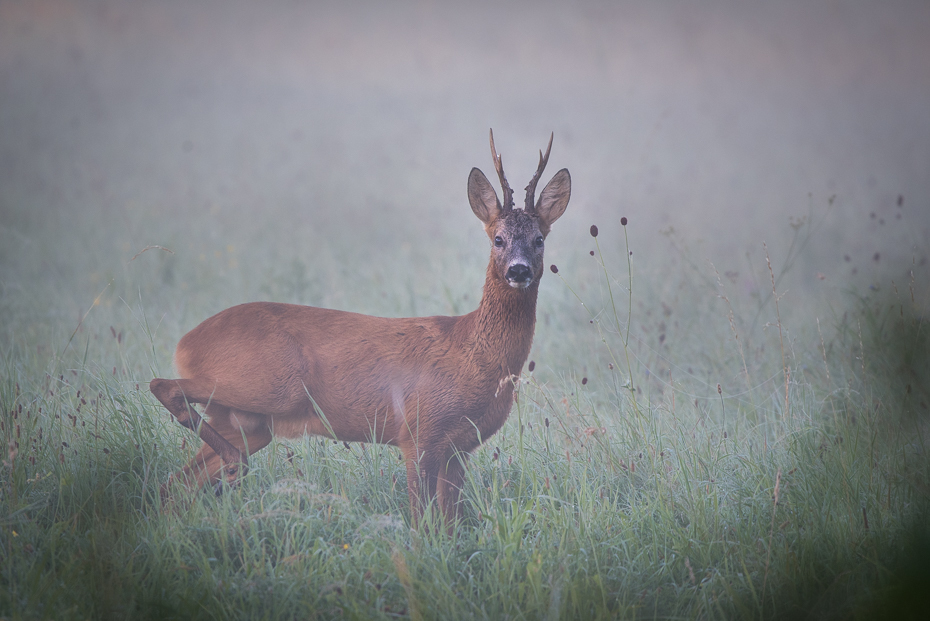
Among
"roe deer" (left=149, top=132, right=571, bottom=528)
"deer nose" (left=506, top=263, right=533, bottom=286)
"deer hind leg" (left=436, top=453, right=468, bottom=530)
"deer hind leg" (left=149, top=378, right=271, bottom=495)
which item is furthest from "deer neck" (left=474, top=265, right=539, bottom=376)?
"deer hind leg" (left=149, top=378, right=271, bottom=495)

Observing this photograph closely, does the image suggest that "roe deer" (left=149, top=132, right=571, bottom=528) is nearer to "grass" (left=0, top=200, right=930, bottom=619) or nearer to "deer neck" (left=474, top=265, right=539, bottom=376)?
"deer neck" (left=474, top=265, right=539, bottom=376)

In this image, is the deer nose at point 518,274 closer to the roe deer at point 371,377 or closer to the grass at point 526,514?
the roe deer at point 371,377

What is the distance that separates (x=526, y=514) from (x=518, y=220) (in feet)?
5.32

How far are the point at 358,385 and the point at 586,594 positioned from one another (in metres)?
1.62

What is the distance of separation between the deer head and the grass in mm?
499

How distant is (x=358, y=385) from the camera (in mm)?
3623

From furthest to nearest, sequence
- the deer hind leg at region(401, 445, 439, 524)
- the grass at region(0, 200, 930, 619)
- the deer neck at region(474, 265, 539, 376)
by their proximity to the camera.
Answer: the deer neck at region(474, 265, 539, 376) < the deer hind leg at region(401, 445, 439, 524) < the grass at region(0, 200, 930, 619)

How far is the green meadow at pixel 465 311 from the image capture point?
8.91 ft

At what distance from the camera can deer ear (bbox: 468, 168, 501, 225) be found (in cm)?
393

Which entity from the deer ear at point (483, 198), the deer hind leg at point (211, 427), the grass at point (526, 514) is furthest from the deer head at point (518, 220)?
the deer hind leg at point (211, 427)

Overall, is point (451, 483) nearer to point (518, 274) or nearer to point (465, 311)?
point (518, 274)

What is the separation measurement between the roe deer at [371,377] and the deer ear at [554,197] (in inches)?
6.8

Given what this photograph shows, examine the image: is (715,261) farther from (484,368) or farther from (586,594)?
(586,594)

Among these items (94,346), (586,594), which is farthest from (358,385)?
(94,346)
